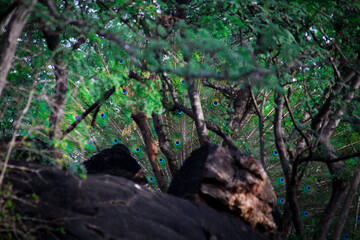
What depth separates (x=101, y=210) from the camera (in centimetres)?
468

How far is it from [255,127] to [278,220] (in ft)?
15.7

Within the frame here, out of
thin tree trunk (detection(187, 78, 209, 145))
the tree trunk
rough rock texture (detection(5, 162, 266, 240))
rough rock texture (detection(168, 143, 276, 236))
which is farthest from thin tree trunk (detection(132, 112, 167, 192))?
rough rock texture (detection(5, 162, 266, 240))

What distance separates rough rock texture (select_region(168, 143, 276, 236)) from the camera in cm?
603

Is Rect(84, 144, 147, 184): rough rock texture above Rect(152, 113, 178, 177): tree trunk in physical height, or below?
below

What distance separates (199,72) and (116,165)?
433cm

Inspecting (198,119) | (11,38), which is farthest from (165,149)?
(11,38)

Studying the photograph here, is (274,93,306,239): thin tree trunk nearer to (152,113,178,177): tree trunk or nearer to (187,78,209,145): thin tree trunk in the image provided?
(187,78,209,145): thin tree trunk

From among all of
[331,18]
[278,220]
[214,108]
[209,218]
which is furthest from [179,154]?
[209,218]

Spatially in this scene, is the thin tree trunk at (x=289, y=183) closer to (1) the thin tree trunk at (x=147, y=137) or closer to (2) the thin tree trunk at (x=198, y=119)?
(2) the thin tree trunk at (x=198, y=119)

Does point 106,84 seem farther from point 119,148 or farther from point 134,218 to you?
point 134,218

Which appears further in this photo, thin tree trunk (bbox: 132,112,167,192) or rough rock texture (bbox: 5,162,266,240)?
thin tree trunk (bbox: 132,112,167,192)

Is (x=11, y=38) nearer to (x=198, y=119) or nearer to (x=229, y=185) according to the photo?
(x=229, y=185)

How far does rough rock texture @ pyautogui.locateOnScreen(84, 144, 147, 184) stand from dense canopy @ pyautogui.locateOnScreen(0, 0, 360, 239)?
0.67 m

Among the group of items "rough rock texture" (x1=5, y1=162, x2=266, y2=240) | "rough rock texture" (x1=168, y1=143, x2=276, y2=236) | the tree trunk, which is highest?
the tree trunk
